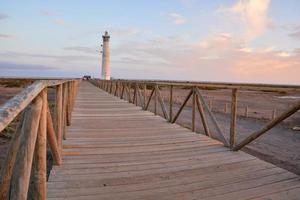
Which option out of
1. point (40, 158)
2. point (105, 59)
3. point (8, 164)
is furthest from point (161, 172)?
point (105, 59)

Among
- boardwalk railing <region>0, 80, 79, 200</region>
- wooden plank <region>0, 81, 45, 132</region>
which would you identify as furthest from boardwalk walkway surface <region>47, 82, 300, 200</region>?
wooden plank <region>0, 81, 45, 132</region>

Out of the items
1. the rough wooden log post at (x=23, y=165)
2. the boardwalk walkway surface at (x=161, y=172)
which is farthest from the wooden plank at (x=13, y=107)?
the boardwalk walkway surface at (x=161, y=172)

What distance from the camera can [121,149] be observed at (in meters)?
5.16

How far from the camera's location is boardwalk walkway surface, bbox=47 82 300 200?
3277mm

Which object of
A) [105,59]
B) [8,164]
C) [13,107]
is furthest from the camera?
[105,59]

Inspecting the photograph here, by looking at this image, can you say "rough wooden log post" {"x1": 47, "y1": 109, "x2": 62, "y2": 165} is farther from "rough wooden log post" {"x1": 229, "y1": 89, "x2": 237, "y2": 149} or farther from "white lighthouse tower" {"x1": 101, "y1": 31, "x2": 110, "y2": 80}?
"white lighthouse tower" {"x1": 101, "y1": 31, "x2": 110, "y2": 80}

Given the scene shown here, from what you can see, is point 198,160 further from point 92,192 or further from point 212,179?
point 92,192

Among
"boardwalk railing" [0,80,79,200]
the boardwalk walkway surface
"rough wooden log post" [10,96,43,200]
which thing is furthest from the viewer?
the boardwalk walkway surface

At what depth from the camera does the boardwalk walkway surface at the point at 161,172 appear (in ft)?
10.8

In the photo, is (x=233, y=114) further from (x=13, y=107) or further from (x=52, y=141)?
(x=13, y=107)

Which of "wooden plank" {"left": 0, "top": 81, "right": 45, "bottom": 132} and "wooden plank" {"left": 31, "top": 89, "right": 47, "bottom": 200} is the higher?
"wooden plank" {"left": 0, "top": 81, "right": 45, "bottom": 132}

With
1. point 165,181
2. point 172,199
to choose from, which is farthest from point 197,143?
point 172,199

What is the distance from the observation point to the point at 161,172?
3.94 meters

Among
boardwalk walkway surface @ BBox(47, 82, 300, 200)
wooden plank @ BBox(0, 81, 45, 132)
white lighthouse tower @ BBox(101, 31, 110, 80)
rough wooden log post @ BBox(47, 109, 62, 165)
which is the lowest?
boardwalk walkway surface @ BBox(47, 82, 300, 200)
